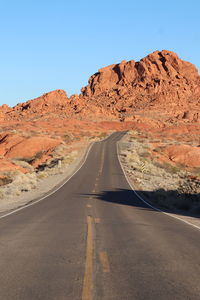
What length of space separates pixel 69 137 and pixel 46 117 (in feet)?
154

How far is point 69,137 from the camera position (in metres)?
84.4

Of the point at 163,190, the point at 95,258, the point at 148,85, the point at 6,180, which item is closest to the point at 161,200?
the point at 163,190

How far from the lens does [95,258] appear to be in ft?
23.9

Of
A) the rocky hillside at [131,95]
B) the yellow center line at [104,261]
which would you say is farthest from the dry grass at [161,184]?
the rocky hillside at [131,95]

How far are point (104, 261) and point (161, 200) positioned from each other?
16.5 metres

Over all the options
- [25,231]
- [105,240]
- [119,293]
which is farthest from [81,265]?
[25,231]

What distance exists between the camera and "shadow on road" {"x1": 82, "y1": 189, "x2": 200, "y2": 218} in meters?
19.9

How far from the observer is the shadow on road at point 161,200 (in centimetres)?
1989

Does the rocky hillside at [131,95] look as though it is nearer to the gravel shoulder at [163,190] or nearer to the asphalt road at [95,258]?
the gravel shoulder at [163,190]

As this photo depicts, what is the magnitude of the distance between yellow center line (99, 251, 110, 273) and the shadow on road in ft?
37.4

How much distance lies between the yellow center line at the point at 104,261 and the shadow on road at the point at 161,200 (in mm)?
11402

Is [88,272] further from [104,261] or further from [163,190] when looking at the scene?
[163,190]

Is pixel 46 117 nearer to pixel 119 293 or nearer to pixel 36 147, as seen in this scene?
pixel 36 147

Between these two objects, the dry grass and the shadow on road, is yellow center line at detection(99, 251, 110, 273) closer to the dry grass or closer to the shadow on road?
the shadow on road
